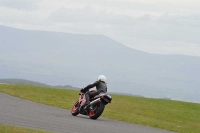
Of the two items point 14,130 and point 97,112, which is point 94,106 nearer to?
point 97,112

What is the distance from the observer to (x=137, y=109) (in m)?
36.7

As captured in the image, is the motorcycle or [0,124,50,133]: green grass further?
the motorcycle

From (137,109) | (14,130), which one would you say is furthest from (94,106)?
(14,130)

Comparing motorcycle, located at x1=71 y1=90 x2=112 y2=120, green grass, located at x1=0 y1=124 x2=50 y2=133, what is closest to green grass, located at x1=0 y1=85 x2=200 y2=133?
motorcycle, located at x1=71 y1=90 x2=112 y2=120

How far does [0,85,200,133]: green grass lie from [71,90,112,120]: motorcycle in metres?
1.99

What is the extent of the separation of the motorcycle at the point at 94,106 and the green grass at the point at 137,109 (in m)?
1.99

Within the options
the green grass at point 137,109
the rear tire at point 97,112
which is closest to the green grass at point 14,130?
the rear tire at point 97,112

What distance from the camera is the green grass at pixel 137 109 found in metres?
29.1

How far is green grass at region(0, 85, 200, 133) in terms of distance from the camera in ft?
95.5

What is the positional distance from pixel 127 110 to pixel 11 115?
12.8 metres

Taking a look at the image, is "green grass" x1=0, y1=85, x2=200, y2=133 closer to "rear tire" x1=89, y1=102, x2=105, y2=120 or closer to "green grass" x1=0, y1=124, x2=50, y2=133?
"rear tire" x1=89, y1=102, x2=105, y2=120

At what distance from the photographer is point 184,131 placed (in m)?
26.4

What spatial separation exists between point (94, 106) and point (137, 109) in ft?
31.8

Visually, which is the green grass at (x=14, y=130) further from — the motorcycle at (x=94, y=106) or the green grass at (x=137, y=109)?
the green grass at (x=137, y=109)
